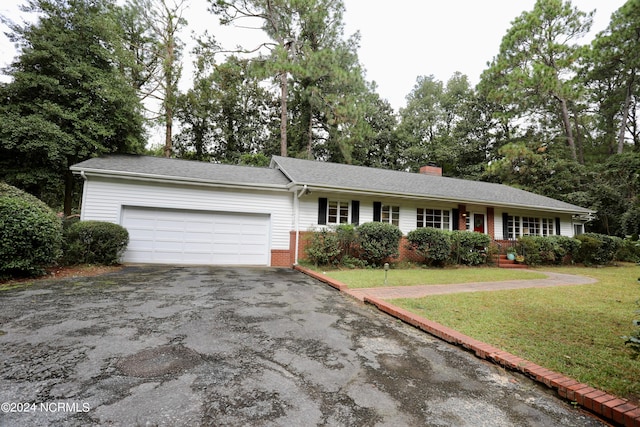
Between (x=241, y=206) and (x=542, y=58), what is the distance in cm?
2429

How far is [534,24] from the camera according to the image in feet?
67.8

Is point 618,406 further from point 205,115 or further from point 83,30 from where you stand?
point 205,115

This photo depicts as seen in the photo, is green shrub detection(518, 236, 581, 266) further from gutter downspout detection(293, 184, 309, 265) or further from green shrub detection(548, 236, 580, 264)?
gutter downspout detection(293, 184, 309, 265)

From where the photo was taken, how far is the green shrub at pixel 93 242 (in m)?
8.05

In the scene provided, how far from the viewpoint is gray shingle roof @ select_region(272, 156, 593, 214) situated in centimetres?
1127

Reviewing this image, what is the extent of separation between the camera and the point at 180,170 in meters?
10.7

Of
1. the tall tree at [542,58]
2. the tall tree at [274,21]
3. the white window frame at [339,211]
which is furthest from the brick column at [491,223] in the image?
the tall tree at [274,21]

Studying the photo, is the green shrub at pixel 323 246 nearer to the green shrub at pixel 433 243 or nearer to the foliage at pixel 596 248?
the green shrub at pixel 433 243

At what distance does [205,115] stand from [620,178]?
27401mm

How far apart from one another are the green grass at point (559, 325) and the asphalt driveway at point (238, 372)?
0.55 meters

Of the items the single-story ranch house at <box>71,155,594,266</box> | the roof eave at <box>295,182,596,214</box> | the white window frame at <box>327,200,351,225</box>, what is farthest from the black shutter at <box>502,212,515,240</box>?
the white window frame at <box>327,200,351,225</box>

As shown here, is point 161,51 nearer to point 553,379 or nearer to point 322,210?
Result: point 322,210

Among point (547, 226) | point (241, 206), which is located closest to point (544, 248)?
point (547, 226)

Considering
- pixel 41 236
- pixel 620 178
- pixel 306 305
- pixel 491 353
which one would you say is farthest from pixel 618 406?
pixel 620 178
